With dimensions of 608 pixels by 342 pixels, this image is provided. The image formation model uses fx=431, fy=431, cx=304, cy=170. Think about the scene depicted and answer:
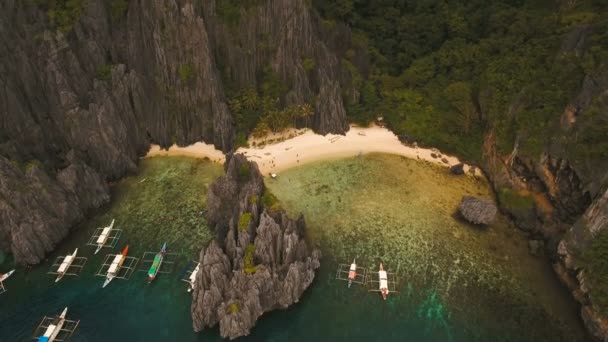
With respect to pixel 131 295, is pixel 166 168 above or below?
above

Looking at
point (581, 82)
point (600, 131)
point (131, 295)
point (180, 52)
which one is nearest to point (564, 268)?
point (600, 131)

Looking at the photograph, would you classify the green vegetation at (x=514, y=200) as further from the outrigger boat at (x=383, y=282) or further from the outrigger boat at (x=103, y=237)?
the outrigger boat at (x=103, y=237)

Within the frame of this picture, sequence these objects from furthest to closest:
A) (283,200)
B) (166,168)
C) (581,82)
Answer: (166,168) → (283,200) → (581,82)

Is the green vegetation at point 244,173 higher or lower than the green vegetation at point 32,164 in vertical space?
higher

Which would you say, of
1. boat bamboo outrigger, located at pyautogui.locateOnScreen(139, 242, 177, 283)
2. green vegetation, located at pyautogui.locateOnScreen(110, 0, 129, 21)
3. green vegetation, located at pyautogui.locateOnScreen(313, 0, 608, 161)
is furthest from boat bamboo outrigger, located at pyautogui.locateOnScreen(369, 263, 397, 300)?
green vegetation, located at pyautogui.locateOnScreen(110, 0, 129, 21)

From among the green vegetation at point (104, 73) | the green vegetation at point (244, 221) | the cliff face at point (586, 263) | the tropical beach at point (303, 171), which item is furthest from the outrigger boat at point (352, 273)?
the green vegetation at point (104, 73)

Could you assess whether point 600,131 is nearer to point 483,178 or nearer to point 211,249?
point 483,178

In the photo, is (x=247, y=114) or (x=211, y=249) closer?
(x=211, y=249)
